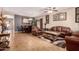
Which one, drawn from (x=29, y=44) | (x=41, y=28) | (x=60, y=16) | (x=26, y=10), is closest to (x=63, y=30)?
(x=60, y=16)

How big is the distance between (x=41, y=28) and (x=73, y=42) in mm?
789

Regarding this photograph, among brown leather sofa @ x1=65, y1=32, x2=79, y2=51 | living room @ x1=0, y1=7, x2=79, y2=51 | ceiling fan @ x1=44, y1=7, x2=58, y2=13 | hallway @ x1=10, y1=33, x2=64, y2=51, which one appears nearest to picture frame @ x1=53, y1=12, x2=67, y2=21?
living room @ x1=0, y1=7, x2=79, y2=51

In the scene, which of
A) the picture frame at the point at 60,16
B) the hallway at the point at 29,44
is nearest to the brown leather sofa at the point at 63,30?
the picture frame at the point at 60,16

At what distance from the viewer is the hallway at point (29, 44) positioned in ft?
9.74

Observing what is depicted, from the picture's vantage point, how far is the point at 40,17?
305 centimetres

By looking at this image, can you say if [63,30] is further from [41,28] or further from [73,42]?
[41,28]

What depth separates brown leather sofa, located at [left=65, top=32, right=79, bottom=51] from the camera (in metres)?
2.87

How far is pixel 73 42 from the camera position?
2.87 meters

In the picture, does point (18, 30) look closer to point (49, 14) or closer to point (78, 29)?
point (49, 14)

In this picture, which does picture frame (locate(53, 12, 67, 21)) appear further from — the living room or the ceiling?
the ceiling

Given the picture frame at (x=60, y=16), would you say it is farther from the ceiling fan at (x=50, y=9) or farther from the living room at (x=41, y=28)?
the ceiling fan at (x=50, y=9)

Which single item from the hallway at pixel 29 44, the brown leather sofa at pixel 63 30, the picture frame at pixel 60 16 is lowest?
the hallway at pixel 29 44
